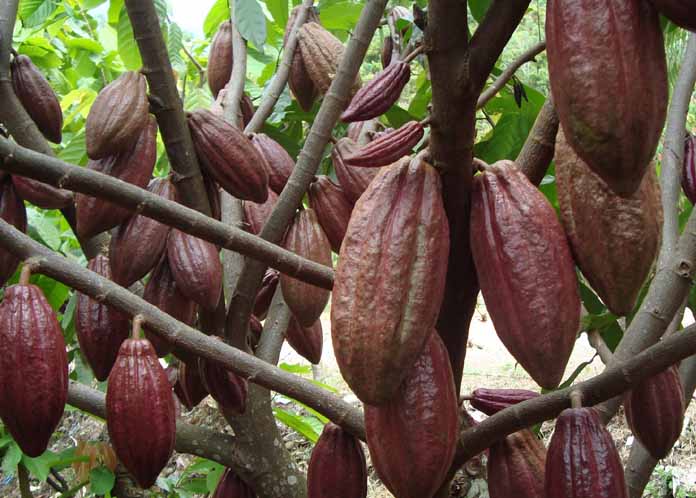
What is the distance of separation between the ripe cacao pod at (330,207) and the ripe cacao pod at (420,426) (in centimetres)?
60

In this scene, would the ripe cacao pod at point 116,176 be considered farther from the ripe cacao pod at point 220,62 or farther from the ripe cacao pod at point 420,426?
the ripe cacao pod at point 220,62

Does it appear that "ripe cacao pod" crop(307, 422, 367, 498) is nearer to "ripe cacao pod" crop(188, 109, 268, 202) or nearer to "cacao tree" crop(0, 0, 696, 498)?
"cacao tree" crop(0, 0, 696, 498)

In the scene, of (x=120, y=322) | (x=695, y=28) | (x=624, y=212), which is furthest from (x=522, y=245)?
(x=120, y=322)

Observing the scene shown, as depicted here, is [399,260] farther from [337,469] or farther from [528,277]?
[337,469]

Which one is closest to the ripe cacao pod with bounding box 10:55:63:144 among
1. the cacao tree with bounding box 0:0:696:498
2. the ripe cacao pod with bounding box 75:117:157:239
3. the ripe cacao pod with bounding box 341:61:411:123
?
the cacao tree with bounding box 0:0:696:498

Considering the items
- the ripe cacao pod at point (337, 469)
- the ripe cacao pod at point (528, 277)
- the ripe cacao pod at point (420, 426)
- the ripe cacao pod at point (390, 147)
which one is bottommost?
the ripe cacao pod at point (337, 469)

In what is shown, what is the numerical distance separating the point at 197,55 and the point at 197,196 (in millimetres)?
2219

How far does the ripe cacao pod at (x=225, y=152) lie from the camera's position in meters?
1.03

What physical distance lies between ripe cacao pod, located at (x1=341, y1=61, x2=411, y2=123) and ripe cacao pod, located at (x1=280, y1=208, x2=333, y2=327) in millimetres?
246

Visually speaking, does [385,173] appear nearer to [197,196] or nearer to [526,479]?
[526,479]

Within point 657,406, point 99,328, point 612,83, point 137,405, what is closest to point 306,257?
point 99,328

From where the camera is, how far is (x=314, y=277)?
75 cm

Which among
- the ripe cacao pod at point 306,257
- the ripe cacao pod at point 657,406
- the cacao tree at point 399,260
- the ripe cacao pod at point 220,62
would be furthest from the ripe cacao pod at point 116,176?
the ripe cacao pod at point 220,62

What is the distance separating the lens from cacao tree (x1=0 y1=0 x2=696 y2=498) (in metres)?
0.47
